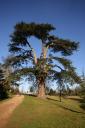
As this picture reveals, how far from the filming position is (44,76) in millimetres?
38875

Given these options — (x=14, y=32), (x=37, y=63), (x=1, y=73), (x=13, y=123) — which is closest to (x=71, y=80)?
(x=37, y=63)

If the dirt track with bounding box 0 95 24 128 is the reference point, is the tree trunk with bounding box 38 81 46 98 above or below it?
above

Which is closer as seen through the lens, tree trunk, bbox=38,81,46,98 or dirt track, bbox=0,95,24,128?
dirt track, bbox=0,95,24,128

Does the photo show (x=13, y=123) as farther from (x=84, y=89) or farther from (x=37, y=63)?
(x=37, y=63)

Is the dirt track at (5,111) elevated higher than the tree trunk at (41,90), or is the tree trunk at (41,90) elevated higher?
the tree trunk at (41,90)

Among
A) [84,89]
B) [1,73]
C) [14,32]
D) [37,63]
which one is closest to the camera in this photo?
[84,89]

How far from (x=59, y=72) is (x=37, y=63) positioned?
3.96m

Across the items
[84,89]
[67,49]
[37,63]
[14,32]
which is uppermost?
[14,32]

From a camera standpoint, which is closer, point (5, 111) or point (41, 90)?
point (5, 111)

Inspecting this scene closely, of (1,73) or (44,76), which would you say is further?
(1,73)

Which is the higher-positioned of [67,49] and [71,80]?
[67,49]

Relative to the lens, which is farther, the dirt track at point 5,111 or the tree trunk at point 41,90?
the tree trunk at point 41,90

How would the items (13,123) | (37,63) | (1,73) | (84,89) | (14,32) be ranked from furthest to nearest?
(1,73)
(14,32)
(37,63)
(84,89)
(13,123)

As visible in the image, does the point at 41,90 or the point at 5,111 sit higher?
the point at 41,90
